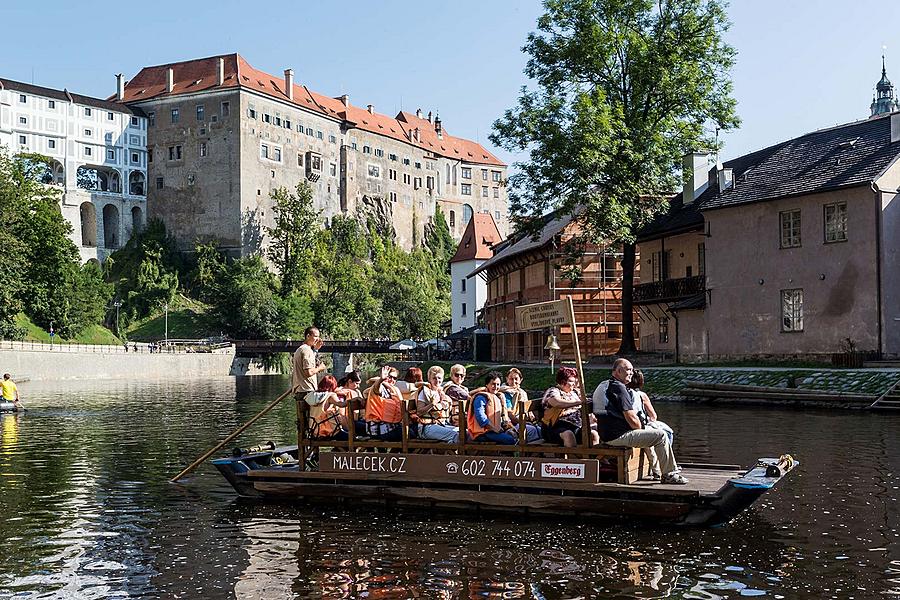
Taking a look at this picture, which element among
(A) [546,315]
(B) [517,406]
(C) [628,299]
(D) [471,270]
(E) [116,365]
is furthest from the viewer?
(D) [471,270]

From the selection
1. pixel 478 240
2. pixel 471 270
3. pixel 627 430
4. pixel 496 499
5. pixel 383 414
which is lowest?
pixel 496 499

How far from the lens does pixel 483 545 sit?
13383 millimetres

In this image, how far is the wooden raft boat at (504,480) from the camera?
14.0 metres

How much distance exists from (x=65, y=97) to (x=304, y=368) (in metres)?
118

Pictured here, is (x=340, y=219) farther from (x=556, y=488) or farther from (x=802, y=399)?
(x=556, y=488)

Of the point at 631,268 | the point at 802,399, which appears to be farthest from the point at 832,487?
the point at 631,268

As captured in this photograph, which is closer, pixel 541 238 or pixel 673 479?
pixel 673 479

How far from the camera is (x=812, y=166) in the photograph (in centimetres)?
4369

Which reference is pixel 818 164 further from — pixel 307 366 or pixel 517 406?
pixel 307 366

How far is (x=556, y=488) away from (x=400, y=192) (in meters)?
142

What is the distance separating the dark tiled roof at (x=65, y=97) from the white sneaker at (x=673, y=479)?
397 feet

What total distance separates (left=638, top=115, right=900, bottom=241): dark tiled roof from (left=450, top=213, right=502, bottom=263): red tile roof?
58157 millimetres

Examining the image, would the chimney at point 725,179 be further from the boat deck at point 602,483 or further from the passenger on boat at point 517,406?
the boat deck at point 602,483

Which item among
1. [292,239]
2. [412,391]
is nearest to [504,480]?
[412,391]
